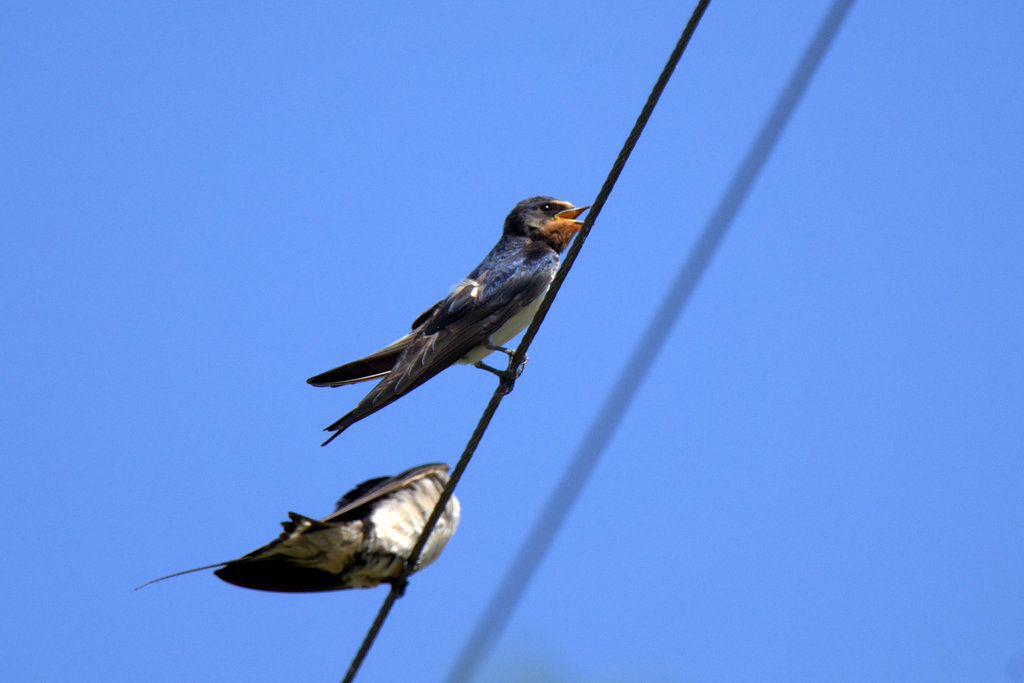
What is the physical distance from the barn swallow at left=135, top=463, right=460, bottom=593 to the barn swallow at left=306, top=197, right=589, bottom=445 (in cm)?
105

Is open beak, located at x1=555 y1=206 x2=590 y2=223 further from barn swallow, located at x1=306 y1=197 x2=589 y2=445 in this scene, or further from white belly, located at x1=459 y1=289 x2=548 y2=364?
white belly, located at x1=459 y1=289 x2=548 y2=364

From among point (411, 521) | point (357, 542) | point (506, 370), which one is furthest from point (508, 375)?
point (357, 542)

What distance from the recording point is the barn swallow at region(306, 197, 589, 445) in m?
6.40

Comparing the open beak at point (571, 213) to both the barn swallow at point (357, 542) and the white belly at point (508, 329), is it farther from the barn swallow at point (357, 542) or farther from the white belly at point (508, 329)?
the barn swallow at point (357, 542)

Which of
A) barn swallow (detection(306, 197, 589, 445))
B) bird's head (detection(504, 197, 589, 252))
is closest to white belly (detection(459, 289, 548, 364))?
barn swallow (detection(306, 197, 589, 445))

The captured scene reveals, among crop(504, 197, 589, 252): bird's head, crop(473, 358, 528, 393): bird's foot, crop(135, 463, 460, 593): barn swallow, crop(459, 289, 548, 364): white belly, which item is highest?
crop(504, 197, 589, 252): bird's head

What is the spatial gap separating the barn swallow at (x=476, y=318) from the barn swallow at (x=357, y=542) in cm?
105

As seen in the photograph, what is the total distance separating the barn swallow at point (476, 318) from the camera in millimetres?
6402

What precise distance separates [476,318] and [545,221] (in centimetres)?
126

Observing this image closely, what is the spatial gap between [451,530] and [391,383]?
4.13 feet

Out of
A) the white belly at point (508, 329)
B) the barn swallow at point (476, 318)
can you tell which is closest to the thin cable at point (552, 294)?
the barn swallow at point (476, 318)

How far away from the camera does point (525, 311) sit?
6844 mm

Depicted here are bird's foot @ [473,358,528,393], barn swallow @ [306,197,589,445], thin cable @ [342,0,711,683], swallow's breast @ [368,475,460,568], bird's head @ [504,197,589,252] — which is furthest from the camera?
bird's head @ [504,197,589,252]

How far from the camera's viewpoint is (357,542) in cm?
454
